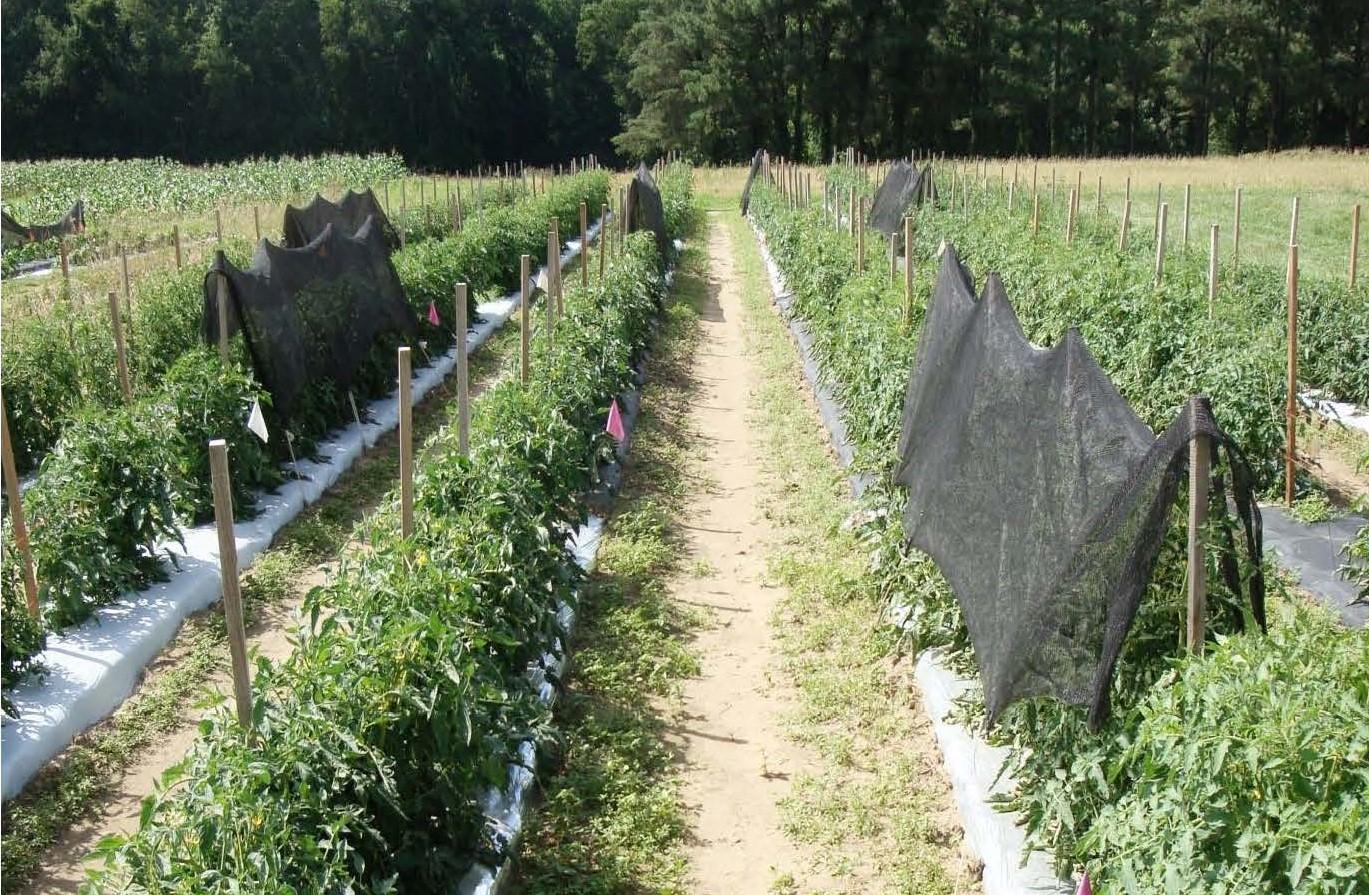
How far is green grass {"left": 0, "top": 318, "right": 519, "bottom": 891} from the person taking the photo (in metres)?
4.60

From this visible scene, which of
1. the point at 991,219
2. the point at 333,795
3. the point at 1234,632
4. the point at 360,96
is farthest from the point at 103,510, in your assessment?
the point at 360,96

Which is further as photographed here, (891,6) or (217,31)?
(217,31)

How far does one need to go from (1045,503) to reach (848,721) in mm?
1619

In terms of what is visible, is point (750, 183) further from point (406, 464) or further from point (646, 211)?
point (406, 464)

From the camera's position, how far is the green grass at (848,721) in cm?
443

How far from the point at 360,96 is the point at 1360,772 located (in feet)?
183

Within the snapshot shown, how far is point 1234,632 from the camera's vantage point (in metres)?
3.70

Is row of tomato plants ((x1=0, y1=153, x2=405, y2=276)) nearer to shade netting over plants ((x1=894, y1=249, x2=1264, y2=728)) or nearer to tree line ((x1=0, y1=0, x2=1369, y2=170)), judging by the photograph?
shade netting over plants ((x1=894, y1=249, x2=1264, y2=728))

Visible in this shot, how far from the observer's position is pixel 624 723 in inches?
211

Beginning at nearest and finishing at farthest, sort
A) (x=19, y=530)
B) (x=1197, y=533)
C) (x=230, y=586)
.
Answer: (x=1197, y=533) → (x=230, y=586) → (x=19, y=530)

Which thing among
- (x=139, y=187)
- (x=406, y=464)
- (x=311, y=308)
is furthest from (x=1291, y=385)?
(x=139, y=187)

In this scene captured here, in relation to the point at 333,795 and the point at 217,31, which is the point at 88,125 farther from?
the point at 333,795

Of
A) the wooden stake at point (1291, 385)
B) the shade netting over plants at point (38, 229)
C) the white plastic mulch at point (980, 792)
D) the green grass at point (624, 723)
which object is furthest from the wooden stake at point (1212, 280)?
the shade netting over plants at point (38, 229)

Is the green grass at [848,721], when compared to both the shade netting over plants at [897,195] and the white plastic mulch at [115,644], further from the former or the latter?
the shade netting over plants at [897,195]
